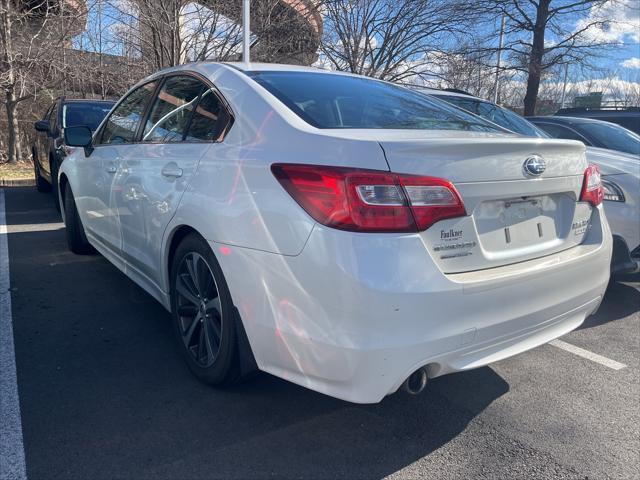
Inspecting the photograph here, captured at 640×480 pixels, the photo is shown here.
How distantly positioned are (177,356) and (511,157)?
218 centimetres

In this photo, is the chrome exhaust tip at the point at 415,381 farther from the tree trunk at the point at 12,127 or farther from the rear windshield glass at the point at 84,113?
the tree trunk at the point at 12,127

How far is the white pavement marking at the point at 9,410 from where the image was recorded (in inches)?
89.1

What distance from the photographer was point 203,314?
2893 millimetres

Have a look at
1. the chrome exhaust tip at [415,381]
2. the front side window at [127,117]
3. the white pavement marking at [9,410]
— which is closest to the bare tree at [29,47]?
the front side window at [127,117]

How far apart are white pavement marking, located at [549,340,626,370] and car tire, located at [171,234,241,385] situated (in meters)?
2.16

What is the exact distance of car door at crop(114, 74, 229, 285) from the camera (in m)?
2.89

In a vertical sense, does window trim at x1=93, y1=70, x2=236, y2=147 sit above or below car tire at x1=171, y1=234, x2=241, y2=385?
above

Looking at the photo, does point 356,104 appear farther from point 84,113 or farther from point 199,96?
point 84,113

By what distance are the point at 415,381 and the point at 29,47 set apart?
13852mm

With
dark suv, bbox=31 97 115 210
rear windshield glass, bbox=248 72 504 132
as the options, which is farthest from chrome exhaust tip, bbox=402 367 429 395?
dark suv, bbox=31 97 115 210

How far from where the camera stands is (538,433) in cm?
265

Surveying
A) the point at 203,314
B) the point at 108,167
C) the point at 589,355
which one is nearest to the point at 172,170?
the point at 203,314

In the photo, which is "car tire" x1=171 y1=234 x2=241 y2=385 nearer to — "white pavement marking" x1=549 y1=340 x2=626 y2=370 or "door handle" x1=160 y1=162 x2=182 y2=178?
"door handle" x1=160 y1=162 x2=182 y2=178

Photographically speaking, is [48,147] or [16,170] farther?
[16,170]
